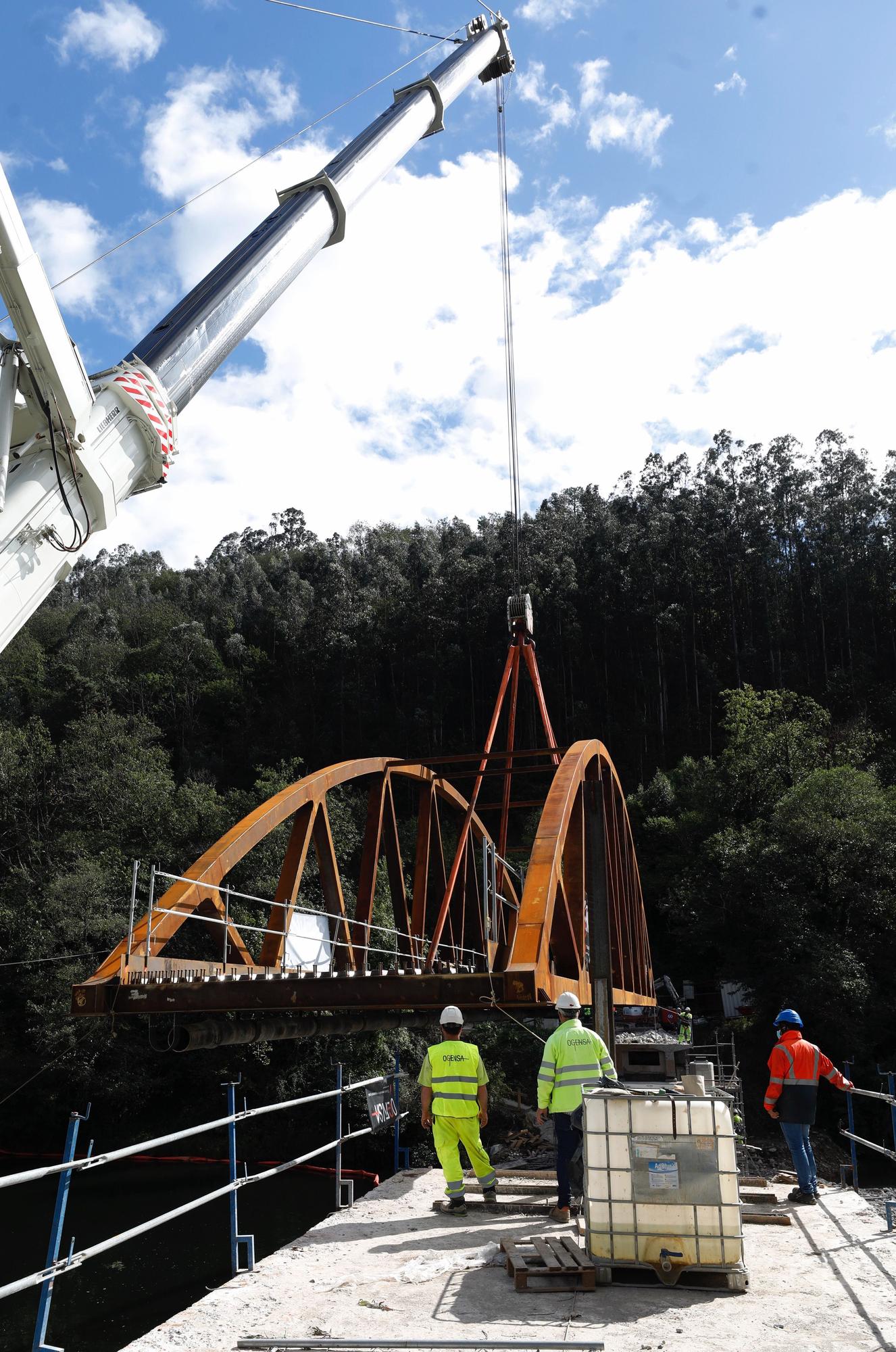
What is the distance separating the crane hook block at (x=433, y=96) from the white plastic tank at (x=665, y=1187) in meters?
11.6

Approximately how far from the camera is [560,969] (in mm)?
Answer: 14352

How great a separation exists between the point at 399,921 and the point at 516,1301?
1178cm

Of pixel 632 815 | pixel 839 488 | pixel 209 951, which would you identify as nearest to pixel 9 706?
pixel 209 951

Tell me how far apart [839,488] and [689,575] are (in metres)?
12.1

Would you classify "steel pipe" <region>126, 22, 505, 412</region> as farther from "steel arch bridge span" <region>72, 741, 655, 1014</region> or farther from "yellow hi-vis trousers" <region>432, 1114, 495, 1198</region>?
"yellow hi-vis trousers" <region>432, 1114, 495, 1198</region>

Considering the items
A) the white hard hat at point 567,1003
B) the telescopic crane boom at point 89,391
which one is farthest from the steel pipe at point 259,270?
the white hard hat at point 567,1003

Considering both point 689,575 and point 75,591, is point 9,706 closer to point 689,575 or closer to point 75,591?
point 689,575

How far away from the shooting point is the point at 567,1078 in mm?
8438

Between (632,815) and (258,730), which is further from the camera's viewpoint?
(258,730)

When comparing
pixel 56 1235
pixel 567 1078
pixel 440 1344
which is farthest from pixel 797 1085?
pixel 56 1235

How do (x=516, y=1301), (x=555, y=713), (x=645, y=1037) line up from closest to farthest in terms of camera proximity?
(x=516, y=1301) < (x=645, y=1037) < (x=555, y=713)

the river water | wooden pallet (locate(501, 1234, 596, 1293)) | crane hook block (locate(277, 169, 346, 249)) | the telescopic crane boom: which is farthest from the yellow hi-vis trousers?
crane hook block (locate(277, 169, 346, 249))

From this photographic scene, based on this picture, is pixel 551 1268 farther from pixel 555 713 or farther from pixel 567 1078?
pixel 555 713

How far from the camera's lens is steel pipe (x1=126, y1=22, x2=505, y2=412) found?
7633 mm
